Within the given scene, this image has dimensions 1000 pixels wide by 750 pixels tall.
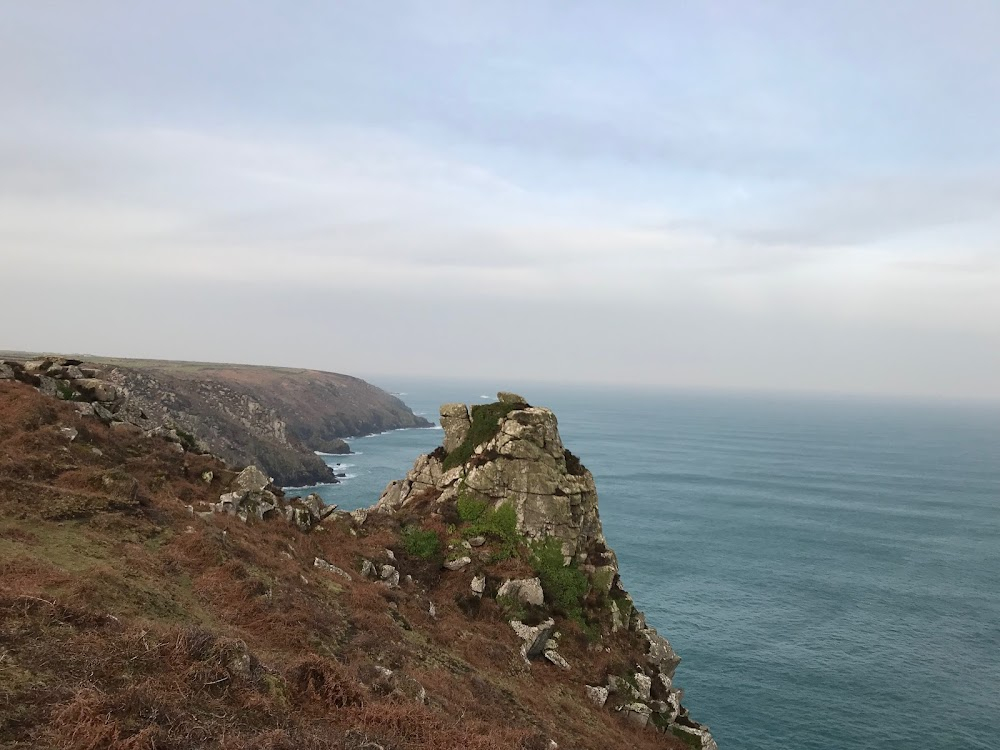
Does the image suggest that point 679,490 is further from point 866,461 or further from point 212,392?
point 212,392

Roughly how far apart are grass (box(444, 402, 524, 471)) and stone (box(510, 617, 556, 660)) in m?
11.3

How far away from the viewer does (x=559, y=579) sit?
29.1 meters

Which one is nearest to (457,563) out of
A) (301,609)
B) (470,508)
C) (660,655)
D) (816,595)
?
(470,508)

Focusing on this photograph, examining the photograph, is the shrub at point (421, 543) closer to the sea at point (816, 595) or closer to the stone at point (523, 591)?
the stone at point (523, 591)

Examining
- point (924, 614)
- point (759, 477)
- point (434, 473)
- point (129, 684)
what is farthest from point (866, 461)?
point (129, 684)

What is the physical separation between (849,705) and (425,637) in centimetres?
4247

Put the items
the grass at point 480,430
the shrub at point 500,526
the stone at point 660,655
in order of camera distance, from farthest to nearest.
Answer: the grass at point 480,430 → the shrub at point 500,526 → the stone at point 660,655

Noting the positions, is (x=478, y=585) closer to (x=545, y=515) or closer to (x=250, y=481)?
(x=545, y=515)

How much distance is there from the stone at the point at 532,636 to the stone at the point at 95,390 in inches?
1024

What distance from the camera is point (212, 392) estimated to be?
137m

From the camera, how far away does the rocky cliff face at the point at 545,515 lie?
2600 centimetres

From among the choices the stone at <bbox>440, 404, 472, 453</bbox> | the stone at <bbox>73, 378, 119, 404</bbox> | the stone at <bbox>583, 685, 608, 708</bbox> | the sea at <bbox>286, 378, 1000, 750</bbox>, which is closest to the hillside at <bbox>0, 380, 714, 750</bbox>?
the stone at <bbox>583, 685, 608, 708</bbox>

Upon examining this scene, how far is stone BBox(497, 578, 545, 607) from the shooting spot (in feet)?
89.8

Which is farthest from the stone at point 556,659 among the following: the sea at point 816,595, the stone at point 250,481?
the sea at point 816,595
